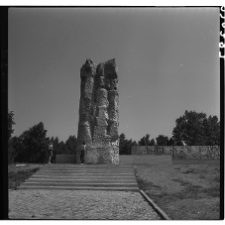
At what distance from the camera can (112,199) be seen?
909 cm

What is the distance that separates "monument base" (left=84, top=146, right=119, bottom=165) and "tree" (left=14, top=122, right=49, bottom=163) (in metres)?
4.65

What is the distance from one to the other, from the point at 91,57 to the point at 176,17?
248 cm

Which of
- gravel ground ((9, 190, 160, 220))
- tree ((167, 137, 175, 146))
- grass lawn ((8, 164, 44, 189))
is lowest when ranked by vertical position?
gravel ground ((9, 190, 160, 220))

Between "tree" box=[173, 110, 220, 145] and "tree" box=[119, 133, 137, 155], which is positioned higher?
"tree" box=[173, 110, 220, 145]

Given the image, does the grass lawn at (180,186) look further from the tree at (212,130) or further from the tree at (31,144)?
the tree at (31,144)

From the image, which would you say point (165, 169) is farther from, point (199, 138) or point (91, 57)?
point (91, 57)

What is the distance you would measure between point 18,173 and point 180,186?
4.56 m

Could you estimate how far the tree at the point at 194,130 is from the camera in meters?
8.70

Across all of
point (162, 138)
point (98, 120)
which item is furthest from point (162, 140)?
point (98, 120)

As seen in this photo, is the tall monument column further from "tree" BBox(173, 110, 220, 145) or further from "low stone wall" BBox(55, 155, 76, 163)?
"tree" BBox(173, 110, 220, 145)

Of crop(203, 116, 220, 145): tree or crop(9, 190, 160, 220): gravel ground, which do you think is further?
crop(203, 116, 220, 145): tree

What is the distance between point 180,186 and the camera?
9.77 meters

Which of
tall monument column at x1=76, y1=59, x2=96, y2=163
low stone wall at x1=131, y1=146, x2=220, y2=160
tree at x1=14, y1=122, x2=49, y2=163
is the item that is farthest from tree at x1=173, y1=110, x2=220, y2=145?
tall monument column at x1=76, y1=59, x2=96, y2=163

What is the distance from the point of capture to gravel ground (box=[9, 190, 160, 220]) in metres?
8.00
